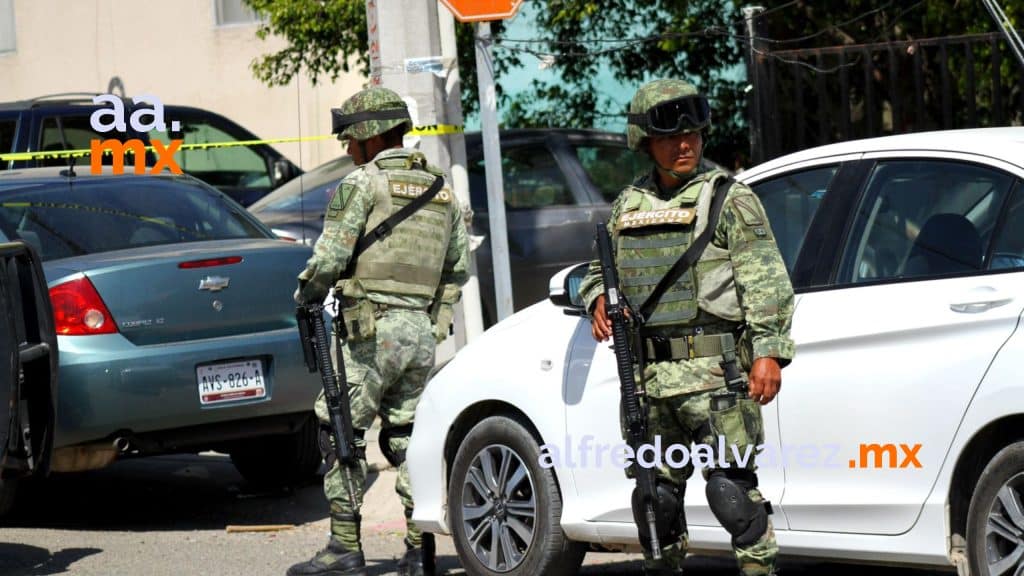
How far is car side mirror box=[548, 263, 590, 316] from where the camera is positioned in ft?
18.1

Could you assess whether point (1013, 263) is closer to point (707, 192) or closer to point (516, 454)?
point (707, 192)

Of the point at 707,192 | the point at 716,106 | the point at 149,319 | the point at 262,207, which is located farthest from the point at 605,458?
the point at 716,106

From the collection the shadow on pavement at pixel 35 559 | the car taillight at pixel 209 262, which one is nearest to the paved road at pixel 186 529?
the shadow on pavement at pixel 35 559

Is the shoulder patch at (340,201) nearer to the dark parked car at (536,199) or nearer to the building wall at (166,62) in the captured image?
the dark parked car at (536,199)

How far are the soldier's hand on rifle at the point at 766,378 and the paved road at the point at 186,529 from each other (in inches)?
74.0

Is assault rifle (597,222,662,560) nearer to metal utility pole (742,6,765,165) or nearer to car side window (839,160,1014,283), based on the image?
car side window (839,160,1014,283)

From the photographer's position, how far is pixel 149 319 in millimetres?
7305

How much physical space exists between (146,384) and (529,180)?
429 cm

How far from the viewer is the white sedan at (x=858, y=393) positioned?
484cm

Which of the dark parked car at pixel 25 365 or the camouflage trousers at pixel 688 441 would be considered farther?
the dark parked car at pixel 25 365

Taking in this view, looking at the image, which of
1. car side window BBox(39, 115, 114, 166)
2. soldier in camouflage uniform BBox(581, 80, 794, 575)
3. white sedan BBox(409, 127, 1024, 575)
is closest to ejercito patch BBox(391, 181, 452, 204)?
white sedan BBox(409, 127, 1024, 575)

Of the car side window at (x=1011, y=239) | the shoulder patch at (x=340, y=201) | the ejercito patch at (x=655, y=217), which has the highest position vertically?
the shoulder patch at (x=340, y=201)

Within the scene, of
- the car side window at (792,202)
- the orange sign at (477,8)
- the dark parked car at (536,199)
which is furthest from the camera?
the dark parked car at (536,199)

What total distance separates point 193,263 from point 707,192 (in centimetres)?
326
